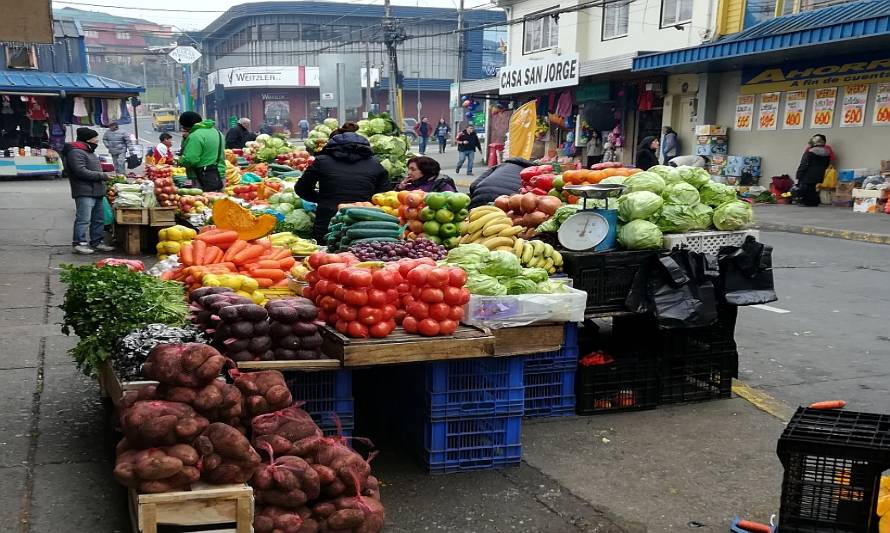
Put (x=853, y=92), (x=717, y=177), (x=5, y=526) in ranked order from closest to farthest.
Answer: (x=5, y=526) → (x=853, y=92) → (x=717, y=177)

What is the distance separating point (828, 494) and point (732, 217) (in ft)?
9.01

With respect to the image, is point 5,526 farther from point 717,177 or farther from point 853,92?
point 717,177

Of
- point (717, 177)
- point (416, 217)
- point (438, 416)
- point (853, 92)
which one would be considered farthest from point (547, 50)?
point (438, 416)

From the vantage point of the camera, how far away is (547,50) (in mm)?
31125

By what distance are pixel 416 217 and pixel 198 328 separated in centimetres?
288

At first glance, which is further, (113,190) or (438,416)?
(113,190)

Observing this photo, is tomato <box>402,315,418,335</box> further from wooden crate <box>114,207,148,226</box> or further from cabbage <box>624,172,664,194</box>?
wooden crate <box>114,207,148,226</box>

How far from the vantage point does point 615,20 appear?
27.3 m

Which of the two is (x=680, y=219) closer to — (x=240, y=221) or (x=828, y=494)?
(x=828, y=494)

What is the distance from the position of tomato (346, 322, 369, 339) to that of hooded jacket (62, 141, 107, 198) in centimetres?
852

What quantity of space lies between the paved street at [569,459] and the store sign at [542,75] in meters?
19.8

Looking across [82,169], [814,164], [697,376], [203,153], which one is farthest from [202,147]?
[814,164]

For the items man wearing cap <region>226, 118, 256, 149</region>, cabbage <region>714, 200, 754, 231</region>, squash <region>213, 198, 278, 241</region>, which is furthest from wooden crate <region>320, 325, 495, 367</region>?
man wearing cap <region>226, 118, 256, 149</region>

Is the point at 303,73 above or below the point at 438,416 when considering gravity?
above
